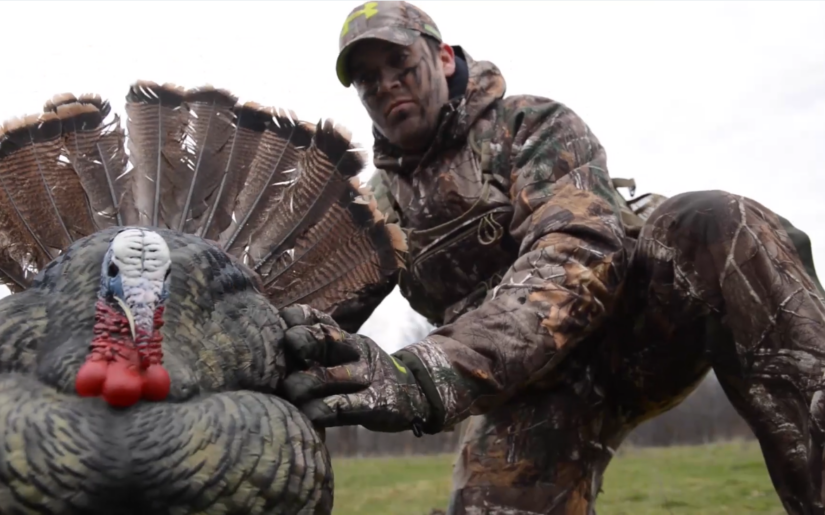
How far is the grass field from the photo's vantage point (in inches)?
351

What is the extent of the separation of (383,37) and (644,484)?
8.71 m

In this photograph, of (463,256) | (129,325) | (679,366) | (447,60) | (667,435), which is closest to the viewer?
(129,325)

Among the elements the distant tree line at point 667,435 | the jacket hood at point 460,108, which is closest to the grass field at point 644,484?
the distant tree line at point 667,435

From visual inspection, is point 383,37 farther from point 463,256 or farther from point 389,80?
point 463,256

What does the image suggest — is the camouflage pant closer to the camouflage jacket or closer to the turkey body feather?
the camouflage jacket

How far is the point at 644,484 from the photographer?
10875 millimetres

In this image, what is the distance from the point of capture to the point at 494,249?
11.9 ft

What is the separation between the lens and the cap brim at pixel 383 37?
3.43m

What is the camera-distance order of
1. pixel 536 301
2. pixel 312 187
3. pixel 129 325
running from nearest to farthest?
1. pixel 129 325
2. pixel 536 301
3. pixel 312 187

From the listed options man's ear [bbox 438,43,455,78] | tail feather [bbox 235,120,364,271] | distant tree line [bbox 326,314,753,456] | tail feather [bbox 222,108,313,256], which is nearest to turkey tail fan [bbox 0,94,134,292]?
tail feather [bbox 222,108,313,256]

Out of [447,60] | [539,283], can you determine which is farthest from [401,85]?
[539,283]

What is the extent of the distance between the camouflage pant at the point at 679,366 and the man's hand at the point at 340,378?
1132mm

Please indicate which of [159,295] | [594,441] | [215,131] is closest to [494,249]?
[594,441]

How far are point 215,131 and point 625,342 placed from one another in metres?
1.71
